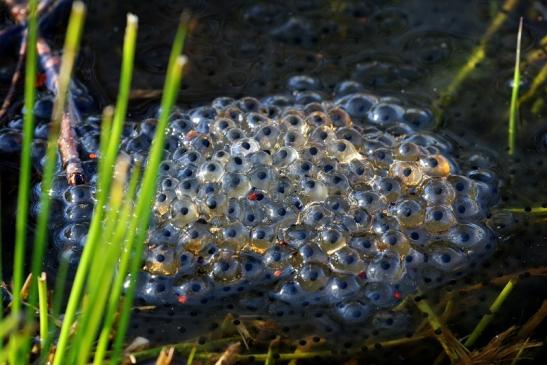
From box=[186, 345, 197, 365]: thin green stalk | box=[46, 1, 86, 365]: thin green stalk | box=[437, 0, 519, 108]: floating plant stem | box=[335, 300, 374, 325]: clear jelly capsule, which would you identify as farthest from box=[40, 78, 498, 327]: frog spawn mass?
box=[46, 1, 86, 365]: thin green stalk

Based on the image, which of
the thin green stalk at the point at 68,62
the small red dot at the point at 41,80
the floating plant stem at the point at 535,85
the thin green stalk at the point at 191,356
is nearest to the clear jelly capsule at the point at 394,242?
the thin green stalk at the point at 191,356

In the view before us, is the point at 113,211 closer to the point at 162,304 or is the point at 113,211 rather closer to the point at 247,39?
the point at 162,304

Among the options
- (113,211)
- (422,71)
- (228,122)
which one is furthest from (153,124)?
(113,211)

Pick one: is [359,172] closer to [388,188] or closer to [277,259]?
[388,188]

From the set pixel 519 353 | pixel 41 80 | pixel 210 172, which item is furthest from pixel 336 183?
pixel 41 80

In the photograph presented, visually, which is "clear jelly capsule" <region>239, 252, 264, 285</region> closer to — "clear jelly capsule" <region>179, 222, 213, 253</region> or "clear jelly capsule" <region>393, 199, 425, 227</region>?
"clear jelly capsule" <region>179, 222, 213, 253</region>
